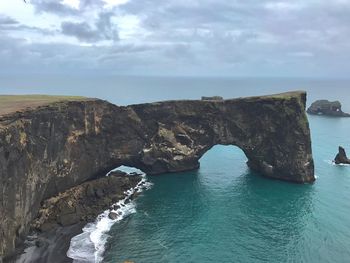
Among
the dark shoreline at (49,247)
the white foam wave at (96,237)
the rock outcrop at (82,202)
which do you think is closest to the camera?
the dark shoreline at (49,247)

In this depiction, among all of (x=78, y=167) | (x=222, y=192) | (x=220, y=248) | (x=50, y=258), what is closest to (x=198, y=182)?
(x=222, y=192)

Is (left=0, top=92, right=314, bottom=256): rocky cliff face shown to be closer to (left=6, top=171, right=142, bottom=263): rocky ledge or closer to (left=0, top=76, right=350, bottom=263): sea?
(left=6, top=171, right=142, bottom=263): rocky ledge

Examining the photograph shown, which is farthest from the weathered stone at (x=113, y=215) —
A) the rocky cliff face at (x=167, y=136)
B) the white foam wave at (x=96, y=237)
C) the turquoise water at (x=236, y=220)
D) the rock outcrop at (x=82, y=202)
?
the rocky cliff face at (x=167, y=136)

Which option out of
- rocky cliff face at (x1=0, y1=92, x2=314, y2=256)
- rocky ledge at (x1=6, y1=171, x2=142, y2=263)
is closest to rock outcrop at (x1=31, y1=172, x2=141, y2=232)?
rocky ledge at (x1=6, y1=171, x2=142, y2=263)

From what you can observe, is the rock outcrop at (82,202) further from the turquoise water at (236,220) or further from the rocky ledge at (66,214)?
the turquoise water at (236,220)

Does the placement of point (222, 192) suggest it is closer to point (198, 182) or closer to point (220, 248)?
point (198, 182)

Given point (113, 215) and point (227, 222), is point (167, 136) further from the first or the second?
point (227, 222)
